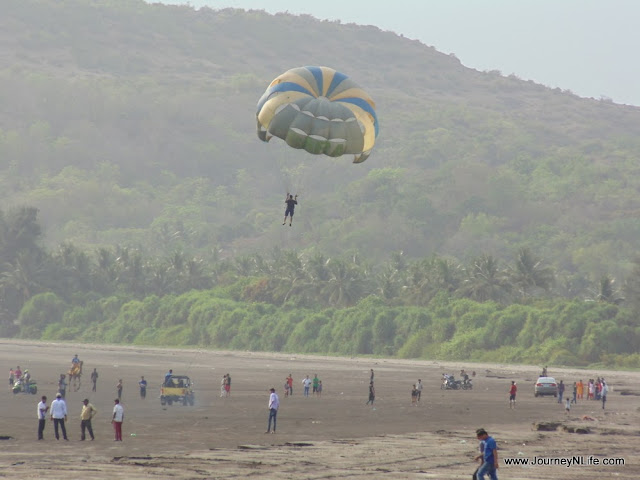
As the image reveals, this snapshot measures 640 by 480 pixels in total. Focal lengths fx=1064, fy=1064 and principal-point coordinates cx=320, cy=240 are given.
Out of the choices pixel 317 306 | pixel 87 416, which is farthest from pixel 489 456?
pixel 317 306

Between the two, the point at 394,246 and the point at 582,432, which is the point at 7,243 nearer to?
the point at 394,246

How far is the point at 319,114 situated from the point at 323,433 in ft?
35.9

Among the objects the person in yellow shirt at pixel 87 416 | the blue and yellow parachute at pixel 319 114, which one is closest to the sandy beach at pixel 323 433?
the person in yellow shirt at pixel 87 416

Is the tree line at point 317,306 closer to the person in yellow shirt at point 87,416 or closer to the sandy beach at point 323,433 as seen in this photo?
the sandy beach at point 323,433

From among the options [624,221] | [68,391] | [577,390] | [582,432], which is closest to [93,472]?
[582,432]

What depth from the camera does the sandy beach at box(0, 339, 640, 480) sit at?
23.1 meters

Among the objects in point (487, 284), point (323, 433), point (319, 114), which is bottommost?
point (323, 433)

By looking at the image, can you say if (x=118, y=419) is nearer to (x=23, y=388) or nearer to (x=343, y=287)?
(x=23, y=388)

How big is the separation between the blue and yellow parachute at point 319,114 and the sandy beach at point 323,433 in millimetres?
9307

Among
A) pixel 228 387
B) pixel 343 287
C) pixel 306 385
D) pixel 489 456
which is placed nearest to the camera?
pixel 489 456

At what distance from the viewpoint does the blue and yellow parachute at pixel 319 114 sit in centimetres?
3575

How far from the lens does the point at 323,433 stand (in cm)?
3095

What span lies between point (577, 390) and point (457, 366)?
26688mm

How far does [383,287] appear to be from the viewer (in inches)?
3797
